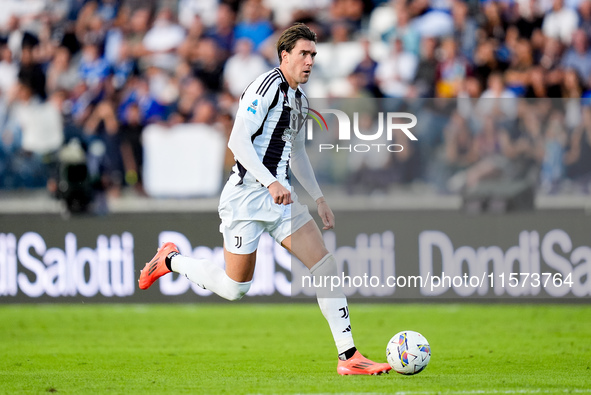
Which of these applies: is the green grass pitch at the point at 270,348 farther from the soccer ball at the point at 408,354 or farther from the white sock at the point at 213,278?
the white sock at the point at 213,278

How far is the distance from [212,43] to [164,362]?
7591mm

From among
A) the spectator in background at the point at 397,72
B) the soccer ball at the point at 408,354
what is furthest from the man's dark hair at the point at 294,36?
the spectator in background at the point at 397,72

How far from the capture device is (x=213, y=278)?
666 centimetres

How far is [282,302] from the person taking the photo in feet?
36.1

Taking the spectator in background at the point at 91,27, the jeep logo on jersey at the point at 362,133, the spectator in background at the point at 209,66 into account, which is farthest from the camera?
the spectator in background at the point at 91,27

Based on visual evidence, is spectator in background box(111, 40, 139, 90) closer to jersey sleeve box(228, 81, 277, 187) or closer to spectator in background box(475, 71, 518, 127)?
spectator in background box(475, 71, 518, 127)

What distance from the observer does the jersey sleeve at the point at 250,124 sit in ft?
20.1

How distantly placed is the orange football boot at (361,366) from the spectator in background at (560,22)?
26.7ft

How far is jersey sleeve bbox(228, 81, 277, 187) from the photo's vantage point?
6.14 m

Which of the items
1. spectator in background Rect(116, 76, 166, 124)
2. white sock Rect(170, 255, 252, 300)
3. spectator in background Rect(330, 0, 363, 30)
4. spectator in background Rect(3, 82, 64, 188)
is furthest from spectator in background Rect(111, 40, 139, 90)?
white sock Rect(170, 255, 252, 300)

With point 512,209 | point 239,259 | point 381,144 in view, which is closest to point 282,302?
point 381,144

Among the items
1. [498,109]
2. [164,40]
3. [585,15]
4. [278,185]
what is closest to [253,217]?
[278,185]

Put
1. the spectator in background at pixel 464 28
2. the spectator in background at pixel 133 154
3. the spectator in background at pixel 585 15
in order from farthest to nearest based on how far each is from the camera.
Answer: the spectator in background at pixel 464 28 → the spectator in background at pixel 585 15 → the spectator in background at pixel 133 154

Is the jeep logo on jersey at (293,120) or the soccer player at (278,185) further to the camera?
the jeep logo on jersey at (293,120)
